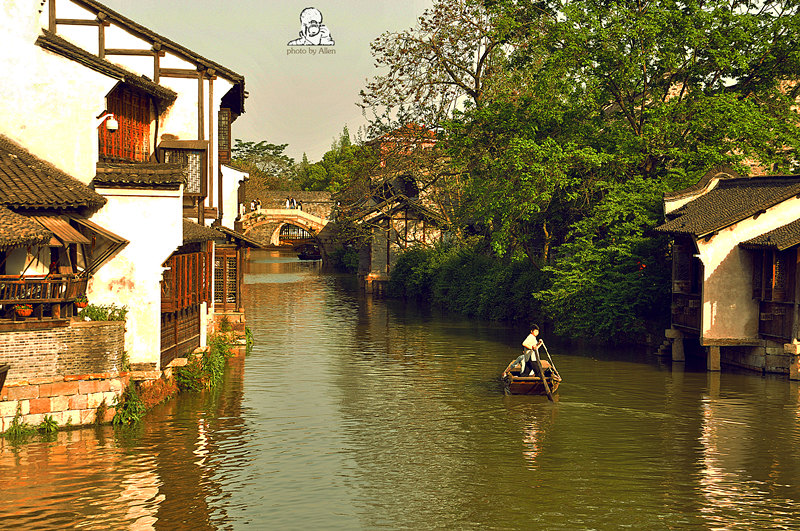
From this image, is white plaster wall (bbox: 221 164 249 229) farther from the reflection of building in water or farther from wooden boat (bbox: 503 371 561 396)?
the reflection of building in water

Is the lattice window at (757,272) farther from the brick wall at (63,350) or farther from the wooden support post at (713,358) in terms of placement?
the brick wall at (63,350)

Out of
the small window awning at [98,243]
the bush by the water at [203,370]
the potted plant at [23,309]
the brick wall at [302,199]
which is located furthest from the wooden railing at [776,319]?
the brick wall at [302,199]

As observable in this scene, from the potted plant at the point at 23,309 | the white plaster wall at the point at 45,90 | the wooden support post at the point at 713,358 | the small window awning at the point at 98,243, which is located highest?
the white plaster wall at the point at 45,90

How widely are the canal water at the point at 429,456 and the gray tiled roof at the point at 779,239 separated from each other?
398 cm

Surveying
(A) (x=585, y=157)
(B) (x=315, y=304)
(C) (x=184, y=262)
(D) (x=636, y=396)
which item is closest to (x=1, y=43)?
(C) (x=184, y=262)

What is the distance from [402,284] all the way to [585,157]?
2672 centimetres

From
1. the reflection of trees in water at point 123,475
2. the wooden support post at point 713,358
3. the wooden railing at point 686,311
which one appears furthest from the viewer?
the wooden railing at point 686,311

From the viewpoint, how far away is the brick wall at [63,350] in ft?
64.4

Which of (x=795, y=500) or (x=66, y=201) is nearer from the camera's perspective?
(x=795, y=500)

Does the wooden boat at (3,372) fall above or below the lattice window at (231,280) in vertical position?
below

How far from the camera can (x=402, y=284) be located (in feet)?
200

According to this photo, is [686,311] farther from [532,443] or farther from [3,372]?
[3,372]

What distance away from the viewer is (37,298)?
19922 millimetres

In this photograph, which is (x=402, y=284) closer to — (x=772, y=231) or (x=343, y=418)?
(x=772, y=231)
